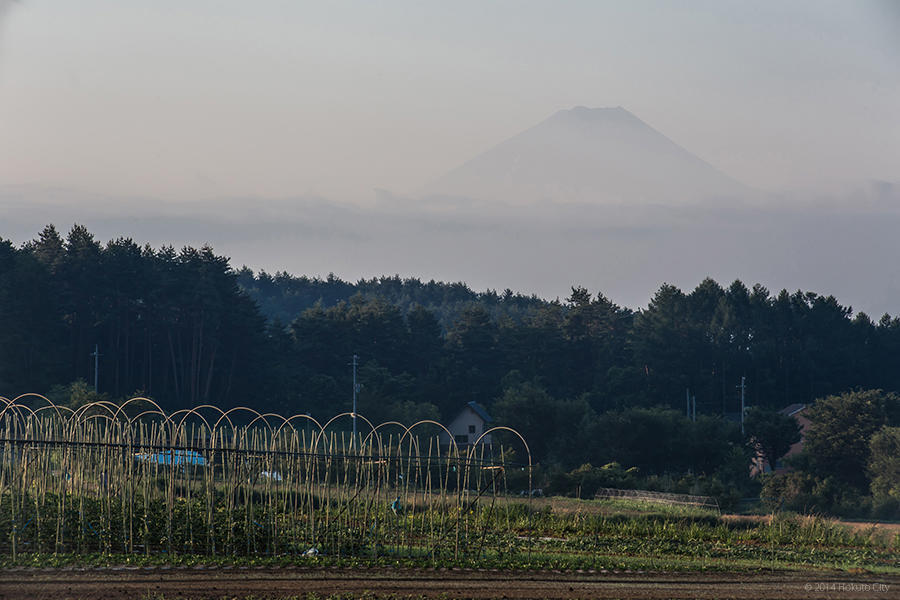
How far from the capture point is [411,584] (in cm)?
1673

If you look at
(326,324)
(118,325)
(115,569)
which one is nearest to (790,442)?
(326,324)

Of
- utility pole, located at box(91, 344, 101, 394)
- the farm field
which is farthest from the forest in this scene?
the farm field

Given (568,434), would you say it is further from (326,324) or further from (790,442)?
(326,324)

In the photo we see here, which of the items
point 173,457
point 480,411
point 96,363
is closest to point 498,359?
point 480,411

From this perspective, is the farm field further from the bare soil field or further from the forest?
the forest

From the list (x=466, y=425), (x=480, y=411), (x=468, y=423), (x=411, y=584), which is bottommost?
(x=411, y=584)

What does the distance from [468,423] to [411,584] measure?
49.4 metres

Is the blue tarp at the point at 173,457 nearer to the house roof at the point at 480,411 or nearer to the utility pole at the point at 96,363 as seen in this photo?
the utility pole at the point at 96,363

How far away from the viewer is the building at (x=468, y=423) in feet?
214

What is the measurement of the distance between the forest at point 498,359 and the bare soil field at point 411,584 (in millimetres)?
22699

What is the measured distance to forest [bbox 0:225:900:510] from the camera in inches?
2130

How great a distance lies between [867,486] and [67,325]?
143 feet

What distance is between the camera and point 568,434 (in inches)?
2233

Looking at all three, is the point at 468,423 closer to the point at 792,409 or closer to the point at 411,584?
the point at 792,409
